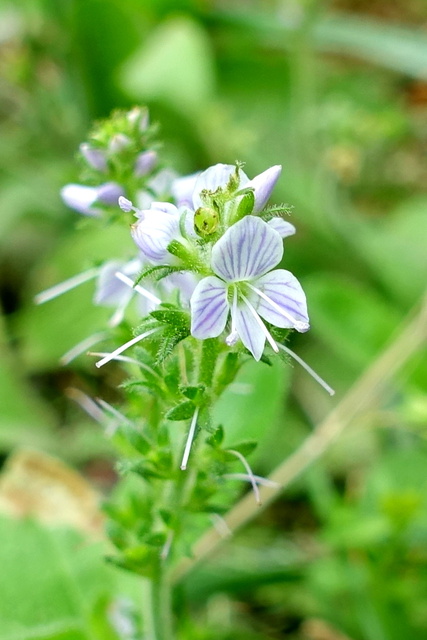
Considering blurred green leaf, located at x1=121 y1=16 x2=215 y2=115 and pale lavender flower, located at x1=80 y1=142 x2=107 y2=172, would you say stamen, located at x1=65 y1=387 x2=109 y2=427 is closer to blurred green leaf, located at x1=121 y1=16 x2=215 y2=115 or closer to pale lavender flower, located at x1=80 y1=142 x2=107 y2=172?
pale lavender flower, located at x1=80 y1=142 x2=107 y2=172

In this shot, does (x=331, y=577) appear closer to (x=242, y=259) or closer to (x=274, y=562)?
(x=274, y=562)

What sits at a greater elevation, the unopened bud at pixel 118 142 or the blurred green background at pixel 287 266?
the unopened bud at pixel 118 142

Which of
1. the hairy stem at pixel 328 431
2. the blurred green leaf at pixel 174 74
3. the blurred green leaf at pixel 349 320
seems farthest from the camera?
the blurred green leaf at pixel 174 74

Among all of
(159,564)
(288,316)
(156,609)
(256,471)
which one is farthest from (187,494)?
(256,471)

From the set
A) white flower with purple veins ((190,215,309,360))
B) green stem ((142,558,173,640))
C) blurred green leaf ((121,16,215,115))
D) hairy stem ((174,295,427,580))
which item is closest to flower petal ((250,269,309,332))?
white flower with purple veins ((190,215,309,360))

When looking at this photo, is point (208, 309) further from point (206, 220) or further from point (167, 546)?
point (167, 546)

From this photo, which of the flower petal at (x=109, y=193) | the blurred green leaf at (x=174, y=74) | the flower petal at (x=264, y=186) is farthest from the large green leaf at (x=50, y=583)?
the blurred green leaf at (x=174, y=74)

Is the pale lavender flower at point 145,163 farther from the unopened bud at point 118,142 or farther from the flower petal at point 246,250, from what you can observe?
the flower petal at point 246,250

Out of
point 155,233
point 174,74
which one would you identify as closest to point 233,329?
point 155,233
